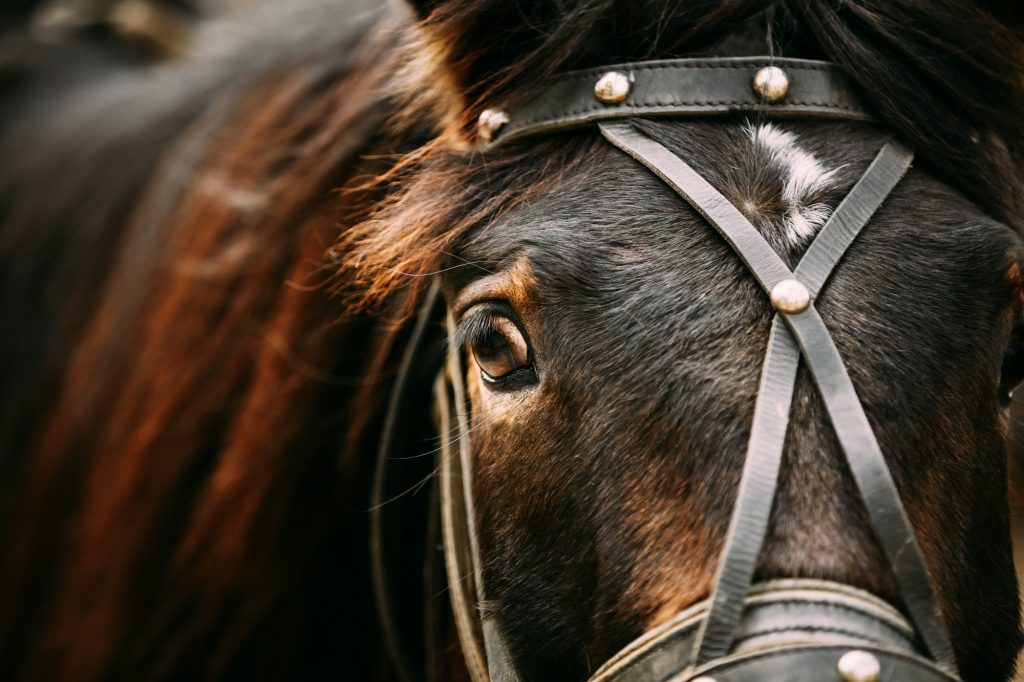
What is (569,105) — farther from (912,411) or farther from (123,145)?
(123,145)

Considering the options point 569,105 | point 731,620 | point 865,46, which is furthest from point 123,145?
point 731,620

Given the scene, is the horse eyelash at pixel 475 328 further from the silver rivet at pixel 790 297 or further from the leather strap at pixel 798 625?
the leather strap at pixel 798 625

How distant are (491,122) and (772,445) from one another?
2.44 ft

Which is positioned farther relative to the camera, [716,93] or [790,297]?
[716,93]

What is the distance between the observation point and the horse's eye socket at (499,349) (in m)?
1.44

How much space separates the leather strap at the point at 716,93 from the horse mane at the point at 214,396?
23.5 inches

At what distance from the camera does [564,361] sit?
1351mm

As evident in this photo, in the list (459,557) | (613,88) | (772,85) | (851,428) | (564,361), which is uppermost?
(613,88)

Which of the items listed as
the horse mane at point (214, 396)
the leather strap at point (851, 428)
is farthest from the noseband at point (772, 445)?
the horse mane at point (214, 396)

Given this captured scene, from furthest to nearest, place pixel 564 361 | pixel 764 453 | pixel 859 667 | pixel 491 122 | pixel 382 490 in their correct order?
1. pixel 382 490
2. pixel 491 122
3. pixel 564 361
4. pixel 764 453
5. pixel 859 667

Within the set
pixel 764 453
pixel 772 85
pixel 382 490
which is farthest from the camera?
pixel 382 490

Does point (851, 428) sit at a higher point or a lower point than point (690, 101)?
lower

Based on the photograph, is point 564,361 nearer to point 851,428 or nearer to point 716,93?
point 851,428

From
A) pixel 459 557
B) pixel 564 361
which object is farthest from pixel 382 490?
pixel 564 361
